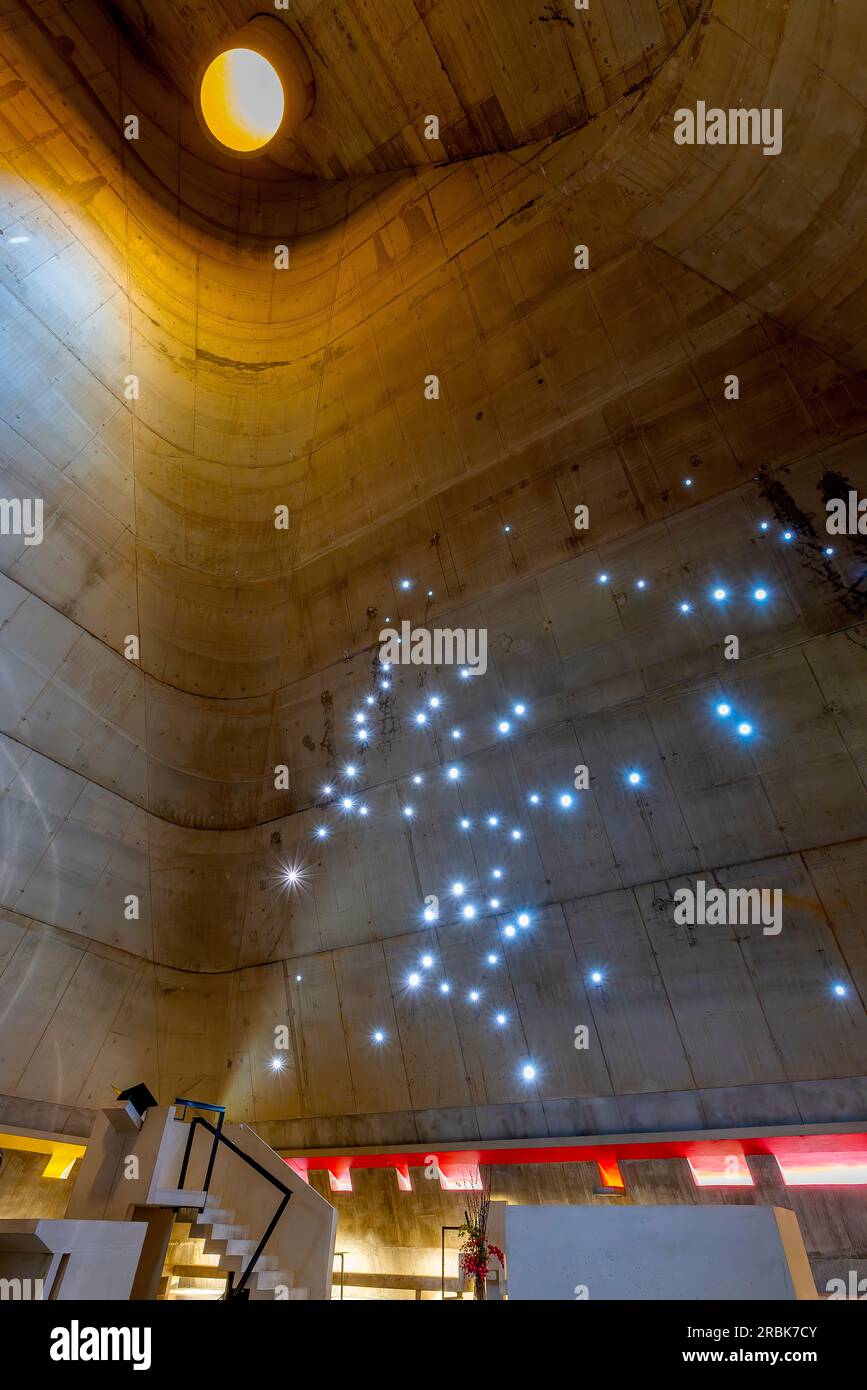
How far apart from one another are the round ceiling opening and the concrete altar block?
1531 cm

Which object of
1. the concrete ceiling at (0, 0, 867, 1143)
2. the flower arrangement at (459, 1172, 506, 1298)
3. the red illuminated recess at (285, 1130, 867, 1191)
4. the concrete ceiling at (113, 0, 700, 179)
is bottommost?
the flower arrangement at (459, 1172, 506, 1298)

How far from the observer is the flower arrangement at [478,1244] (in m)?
6.45

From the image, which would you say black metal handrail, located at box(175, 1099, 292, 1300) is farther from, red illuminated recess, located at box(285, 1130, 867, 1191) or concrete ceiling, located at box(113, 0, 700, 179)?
concrete ceiling, located at box(113, 0, 700, 179)

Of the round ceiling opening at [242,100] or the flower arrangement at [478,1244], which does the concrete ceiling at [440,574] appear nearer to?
the round ceiling opening at [242,100]

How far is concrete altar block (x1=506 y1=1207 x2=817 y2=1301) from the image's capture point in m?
3.38

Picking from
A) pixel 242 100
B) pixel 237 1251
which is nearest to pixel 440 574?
pixel 237 1251

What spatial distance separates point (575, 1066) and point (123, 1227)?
4.31 metres

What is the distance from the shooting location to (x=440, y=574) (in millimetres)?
9820

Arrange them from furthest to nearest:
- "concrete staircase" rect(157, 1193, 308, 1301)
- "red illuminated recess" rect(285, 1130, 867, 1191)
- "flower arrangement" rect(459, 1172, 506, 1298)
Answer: "flower arrangement" rect(459, 1172, 506, 1298) < "red illuminated recess" rect(285, 1130, 867, 1191) < "concrete staircase" rect(157, 1193, 308, 1301)

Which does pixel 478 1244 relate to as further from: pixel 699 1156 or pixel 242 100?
pixel 242 100

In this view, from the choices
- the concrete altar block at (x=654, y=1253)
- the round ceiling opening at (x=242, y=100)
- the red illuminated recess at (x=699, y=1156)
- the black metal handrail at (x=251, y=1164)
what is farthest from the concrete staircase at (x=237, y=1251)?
the round ceiling opening at (x=242, y=100)

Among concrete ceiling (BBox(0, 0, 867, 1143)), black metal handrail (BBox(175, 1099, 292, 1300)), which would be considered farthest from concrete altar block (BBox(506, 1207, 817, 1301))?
concrete ceiling (BBox(0, 0, 867, 1143))

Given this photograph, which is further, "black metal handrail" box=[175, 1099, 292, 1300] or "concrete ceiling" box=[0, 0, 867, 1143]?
"concrete ceiling" box=[0, 0, 867, 1143]
